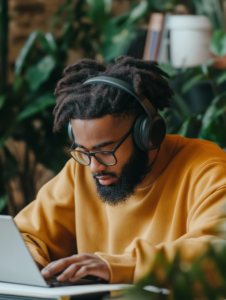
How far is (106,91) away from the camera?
104 centimetres

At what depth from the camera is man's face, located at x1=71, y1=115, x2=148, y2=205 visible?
1.04m

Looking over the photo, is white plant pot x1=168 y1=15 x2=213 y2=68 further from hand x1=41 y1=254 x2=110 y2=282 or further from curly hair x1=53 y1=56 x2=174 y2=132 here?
hand x1=41 y1=254 x2=110 y2=282

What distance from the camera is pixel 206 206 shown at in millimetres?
968

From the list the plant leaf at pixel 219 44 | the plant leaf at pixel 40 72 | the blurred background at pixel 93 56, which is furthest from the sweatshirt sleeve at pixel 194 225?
the plant leaf at pixel 40 72

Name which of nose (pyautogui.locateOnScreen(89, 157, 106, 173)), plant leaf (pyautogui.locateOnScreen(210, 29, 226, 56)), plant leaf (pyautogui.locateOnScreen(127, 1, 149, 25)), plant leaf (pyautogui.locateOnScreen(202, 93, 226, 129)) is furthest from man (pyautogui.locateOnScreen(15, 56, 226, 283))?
plant leaf (pyautogui.locateOnScreen(127, 1, 149, 25))

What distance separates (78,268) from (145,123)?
0.39 meters

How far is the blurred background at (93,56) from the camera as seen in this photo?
2006 millimetres

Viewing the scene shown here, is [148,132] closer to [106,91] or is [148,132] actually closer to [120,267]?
[106,91]

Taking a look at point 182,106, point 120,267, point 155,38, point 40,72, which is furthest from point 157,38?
point 120,267

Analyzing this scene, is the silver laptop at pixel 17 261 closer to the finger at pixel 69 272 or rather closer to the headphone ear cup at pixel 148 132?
the finger at pixel 69 272

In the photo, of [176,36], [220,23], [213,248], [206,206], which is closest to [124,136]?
[206,206]

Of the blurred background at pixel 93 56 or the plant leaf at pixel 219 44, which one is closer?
the plant leaf at pixel 219 44

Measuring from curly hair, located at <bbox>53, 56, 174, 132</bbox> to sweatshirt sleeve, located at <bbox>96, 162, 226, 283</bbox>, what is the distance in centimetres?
24

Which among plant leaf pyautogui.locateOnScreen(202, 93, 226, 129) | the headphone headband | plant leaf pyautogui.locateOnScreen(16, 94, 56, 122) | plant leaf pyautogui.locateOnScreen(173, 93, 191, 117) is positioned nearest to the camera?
the headphone headband
